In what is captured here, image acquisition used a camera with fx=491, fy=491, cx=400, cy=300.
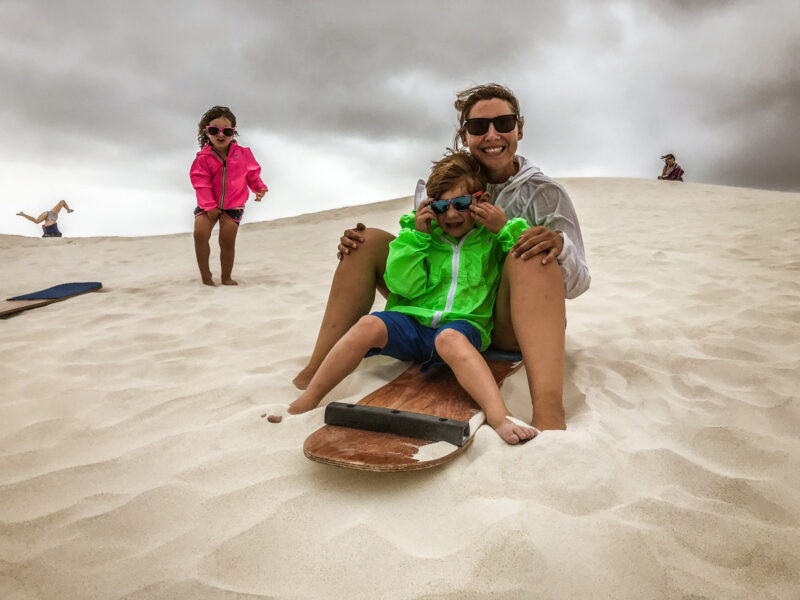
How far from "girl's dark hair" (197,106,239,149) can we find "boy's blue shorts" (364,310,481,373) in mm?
3385

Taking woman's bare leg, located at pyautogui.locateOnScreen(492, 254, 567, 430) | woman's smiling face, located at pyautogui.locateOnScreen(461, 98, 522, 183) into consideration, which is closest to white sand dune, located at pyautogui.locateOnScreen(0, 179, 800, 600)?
woman's bare leg, located at pyautogui.locateOnScreen(492, 254, 567, 430)

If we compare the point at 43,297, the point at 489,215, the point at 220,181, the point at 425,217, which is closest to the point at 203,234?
the point at 220,181

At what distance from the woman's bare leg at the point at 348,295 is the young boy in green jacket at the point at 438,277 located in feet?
0.46

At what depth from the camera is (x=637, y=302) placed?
364 centimetres

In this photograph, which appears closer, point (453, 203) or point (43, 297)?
point (453, 203)

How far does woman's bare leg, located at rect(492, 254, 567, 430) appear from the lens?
177 cm

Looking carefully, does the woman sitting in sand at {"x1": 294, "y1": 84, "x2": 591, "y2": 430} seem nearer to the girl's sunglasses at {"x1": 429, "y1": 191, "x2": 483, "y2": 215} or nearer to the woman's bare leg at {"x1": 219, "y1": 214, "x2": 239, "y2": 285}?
the girl's sunglasses at {"x1": 429, "y1": 191, "x2": 483, "y2": 215}

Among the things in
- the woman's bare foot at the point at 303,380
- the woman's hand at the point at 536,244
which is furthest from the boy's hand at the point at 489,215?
the woman's bare foot at the point at 303,380

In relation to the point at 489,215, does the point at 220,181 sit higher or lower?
higher

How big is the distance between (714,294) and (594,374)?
77.3 inches

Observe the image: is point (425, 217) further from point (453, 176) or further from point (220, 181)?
point (220, 181)

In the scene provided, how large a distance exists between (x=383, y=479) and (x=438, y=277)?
3.18ft

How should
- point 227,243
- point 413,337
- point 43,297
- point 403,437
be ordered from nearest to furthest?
point 403,437
point 413,337
point 43,297
point 227,243

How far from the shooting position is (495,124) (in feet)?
7.51
